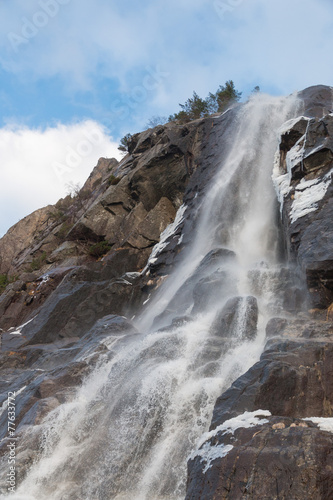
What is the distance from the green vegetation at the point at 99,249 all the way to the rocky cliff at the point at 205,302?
8 cm

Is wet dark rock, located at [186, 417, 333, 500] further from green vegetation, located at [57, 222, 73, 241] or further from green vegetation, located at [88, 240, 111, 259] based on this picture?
green vegetation, located at [57, 222, 73, 241]

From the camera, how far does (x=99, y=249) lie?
29172mm

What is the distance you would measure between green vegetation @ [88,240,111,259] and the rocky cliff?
0.08m

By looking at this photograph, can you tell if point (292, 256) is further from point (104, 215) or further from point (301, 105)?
point (104, 215)

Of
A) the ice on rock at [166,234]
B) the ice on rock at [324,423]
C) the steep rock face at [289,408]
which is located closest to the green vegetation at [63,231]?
the ice on rock at [166,234]

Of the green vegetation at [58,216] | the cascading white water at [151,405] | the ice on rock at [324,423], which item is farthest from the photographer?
the green vegetation at [58,216]

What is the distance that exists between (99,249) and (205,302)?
52.6 ft

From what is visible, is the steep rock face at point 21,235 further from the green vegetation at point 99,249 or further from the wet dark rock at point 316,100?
the wet dark rock at point 316,100

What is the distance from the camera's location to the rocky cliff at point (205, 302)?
237 inches

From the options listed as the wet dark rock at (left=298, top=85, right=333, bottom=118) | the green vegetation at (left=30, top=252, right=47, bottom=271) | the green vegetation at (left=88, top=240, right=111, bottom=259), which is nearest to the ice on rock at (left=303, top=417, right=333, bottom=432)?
the wet dark rock at (left=298, top=85, right=333, bottom=118)

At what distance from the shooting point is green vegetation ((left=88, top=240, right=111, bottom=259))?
2908 centimetres

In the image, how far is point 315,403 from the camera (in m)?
7.76

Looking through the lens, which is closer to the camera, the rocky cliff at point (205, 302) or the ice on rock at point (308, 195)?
the rocky cliff at point (205, 302)

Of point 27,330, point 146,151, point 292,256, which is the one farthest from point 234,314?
point 146,151
